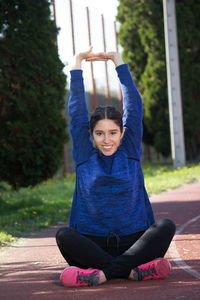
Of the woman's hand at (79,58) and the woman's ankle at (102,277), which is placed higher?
the woman's hand at (79,58)

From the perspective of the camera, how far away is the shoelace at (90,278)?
4492mm

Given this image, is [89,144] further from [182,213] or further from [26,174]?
[26,174]

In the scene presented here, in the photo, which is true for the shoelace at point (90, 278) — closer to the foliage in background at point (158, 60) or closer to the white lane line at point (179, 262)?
the white lane line at point (179, 262)

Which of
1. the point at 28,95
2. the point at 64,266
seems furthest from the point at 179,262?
the point at 28,95

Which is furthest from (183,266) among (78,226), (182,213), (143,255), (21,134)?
(21,134)

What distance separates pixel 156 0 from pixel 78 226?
19.9m

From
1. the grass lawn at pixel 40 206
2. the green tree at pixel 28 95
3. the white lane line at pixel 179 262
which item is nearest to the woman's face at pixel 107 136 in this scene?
the white lane line at pixel 179 262

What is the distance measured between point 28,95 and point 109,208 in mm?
6196

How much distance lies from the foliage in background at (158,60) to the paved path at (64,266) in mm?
14213

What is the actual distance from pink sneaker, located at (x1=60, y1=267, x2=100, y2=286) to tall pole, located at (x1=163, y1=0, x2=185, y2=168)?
1500 centimetres

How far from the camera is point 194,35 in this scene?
23203 mm

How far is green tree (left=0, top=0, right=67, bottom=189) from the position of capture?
10414 mm

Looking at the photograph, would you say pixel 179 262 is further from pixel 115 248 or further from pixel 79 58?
pixel 79 58

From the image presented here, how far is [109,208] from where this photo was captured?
15.3 ft
